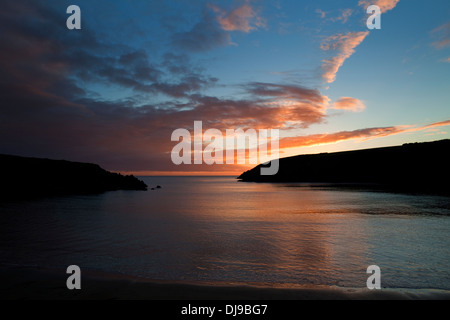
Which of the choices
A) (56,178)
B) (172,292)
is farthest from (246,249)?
(56,178)

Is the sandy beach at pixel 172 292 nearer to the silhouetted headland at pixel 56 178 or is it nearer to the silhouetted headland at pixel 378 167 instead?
the silhouetted headland at pixel 56 178

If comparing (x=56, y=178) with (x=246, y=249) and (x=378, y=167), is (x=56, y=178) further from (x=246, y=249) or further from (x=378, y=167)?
(x=378, y=167)

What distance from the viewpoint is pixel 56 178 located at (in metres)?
62.9

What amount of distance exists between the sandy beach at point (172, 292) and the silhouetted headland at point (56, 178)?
53.3m

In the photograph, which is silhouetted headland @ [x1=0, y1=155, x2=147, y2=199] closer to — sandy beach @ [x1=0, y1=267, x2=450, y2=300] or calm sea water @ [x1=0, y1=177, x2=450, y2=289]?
calm sea water @ [x1=0, y1=177, x2=450, y2=289]

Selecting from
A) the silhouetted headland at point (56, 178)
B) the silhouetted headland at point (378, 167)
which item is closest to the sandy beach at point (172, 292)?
the silhouetted headland at point (56, 178)

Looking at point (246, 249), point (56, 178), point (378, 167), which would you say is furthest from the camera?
point (378, 167)

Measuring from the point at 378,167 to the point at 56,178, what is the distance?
13656 cm

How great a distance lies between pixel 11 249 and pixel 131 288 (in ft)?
33.3

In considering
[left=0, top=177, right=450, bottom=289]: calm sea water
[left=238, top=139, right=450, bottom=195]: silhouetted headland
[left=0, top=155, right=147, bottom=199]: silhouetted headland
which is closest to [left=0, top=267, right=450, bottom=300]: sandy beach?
[left=0, top=177, right=450, bottom=289]: calm sea water

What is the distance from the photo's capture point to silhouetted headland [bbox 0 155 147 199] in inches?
2239

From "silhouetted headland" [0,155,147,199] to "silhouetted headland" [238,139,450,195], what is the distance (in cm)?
8502
